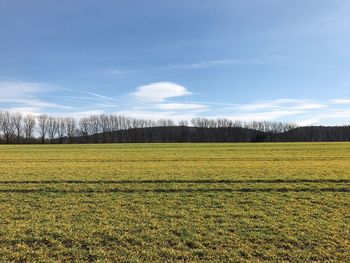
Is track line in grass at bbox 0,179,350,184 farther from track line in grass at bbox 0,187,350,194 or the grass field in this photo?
track line in grass at bbox 0,187,350,194

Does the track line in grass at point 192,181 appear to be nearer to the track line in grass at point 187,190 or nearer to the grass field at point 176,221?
the grass field at point 176,221

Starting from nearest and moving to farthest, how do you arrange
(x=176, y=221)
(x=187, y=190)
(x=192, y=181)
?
(x=176, y=221), (x=187, y=190), (x=192, y=181)

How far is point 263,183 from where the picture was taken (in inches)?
577

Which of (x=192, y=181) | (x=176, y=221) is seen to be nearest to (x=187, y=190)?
(x=192, y=181)

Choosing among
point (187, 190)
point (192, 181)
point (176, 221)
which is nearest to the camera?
point (176, 221)

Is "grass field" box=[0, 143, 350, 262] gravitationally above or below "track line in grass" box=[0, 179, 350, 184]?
below

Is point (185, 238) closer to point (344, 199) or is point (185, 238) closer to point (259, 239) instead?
point (259, 239)

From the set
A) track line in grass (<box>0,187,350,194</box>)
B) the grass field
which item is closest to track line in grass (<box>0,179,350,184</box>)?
the grass field

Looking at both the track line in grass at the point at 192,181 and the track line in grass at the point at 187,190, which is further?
the track line in grass at the point at 192,181

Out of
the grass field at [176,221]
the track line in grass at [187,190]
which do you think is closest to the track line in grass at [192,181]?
the grass field at [176,221]

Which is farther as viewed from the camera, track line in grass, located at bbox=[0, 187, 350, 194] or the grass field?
track line in grass, located at bbox=[0, 187, 350, 194]

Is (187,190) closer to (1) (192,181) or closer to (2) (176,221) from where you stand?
(1) (192,181)

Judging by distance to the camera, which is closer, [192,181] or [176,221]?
[176,221]

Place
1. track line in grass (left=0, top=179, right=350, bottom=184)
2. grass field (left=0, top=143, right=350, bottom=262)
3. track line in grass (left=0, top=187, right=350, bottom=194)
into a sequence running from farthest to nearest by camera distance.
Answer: track line in grass (left=0, top=179, right=350, bottom=184)
track line in grass (left=0, top=187, right=350, bottom=194)
grass field (left=0, top=143, right=350, bottom=262)
